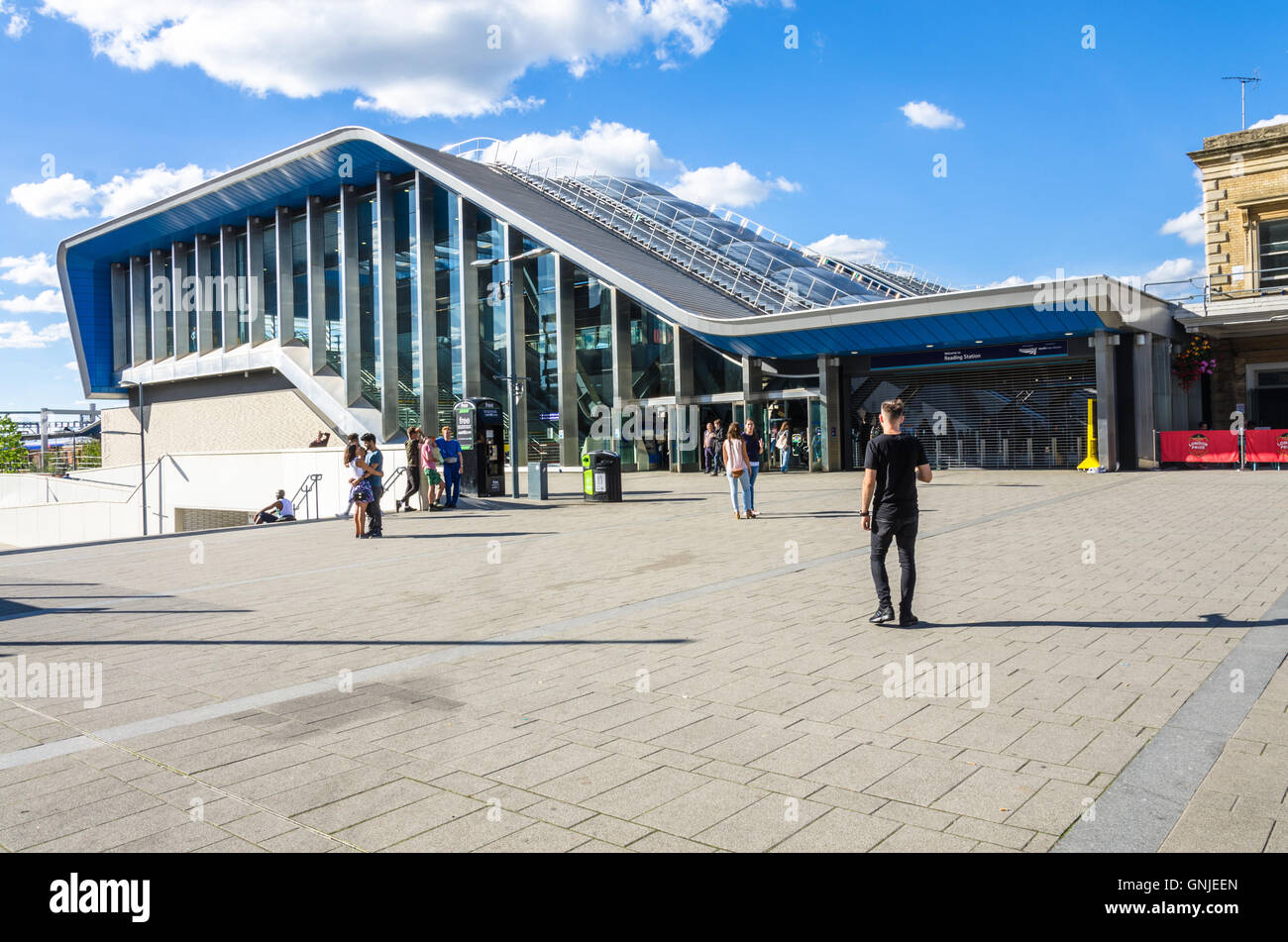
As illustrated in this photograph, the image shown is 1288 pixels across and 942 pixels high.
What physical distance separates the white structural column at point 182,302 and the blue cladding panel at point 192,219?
0.77m

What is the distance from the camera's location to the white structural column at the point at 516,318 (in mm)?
37281

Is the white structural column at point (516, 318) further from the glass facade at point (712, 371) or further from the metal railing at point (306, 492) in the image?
the metal railing at point (306, 492)

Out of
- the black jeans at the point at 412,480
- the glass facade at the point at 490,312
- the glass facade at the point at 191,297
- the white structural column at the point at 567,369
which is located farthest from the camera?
the glass facade at the point at 191,297

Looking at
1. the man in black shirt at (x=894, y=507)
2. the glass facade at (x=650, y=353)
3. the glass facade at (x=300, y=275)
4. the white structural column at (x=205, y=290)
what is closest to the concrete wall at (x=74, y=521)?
the glass facade at (x=300, y=275)

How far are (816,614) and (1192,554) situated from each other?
16.2ft

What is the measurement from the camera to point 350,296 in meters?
42.8

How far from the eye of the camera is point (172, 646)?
6.96 metres

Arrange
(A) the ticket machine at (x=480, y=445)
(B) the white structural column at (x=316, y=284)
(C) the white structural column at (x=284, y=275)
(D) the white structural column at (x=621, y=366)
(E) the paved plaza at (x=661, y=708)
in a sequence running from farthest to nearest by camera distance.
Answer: (C) the white structural column at (x=284, y=275), (B) the white structural column at (x=316, y=284), (D) the white structural column at (x=621, y=366), (A) the ticket machine at (x=480, y=445), (E) the paved plaza at (x=661, y=708)

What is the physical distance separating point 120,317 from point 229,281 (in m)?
13.6

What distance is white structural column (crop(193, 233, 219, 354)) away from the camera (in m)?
51.1

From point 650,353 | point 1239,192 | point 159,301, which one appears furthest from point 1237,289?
point 159,301

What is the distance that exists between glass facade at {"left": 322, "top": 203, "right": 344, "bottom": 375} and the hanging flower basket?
112 feet

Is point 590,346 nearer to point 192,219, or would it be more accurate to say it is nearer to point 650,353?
point 650,353

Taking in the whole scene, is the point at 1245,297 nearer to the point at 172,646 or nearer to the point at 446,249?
the point at 446,249
